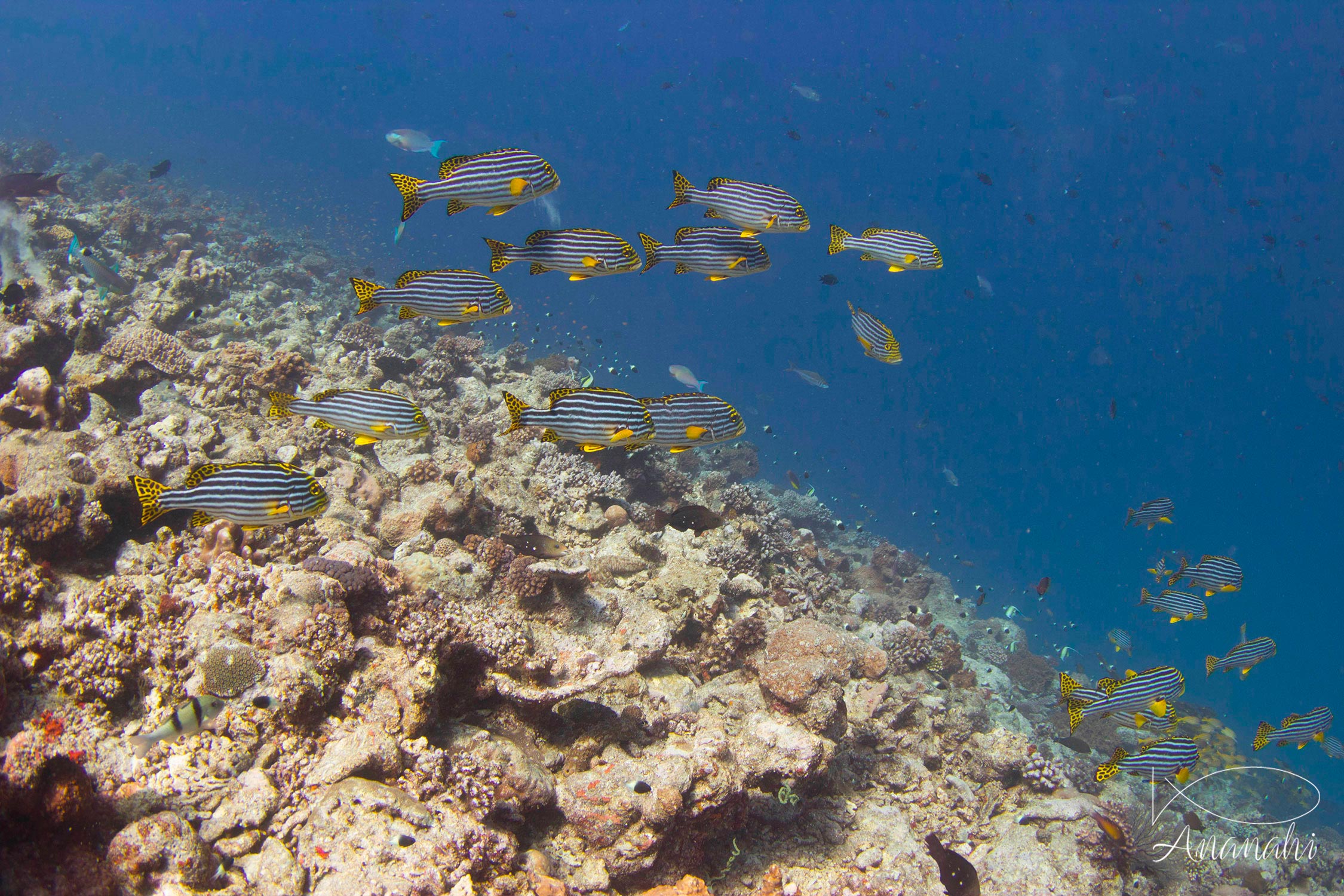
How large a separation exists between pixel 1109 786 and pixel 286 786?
467 inches

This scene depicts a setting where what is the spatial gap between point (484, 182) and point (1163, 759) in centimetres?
895

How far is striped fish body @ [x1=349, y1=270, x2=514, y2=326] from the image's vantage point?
195 inches

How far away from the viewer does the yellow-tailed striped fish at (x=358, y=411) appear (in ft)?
14.5

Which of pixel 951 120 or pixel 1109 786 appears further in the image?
pixel 951 120

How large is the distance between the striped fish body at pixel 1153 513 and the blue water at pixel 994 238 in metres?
41.8

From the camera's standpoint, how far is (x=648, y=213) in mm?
115562

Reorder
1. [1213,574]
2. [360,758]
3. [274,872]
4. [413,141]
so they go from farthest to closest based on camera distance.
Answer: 1. [413,141]
2. [1213,574]
3. [360,758]
4. [274,872]

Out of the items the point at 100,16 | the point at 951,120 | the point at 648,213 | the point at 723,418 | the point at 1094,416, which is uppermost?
the point at 951,120

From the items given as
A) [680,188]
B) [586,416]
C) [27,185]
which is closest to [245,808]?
[586,416]

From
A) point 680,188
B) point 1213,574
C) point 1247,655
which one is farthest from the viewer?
point 1213,574

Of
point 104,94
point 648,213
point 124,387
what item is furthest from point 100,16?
point 124,387

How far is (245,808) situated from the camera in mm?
3105

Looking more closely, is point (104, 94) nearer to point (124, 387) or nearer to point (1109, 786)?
point (124, 387)

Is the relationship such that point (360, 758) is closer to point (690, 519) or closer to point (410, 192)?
point (410, 192)
